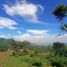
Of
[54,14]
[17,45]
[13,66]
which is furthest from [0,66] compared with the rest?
[17,45]

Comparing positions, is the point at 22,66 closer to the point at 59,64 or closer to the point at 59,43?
the point at 59,64

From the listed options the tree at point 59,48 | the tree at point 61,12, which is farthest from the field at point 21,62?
the tree at point 59,48

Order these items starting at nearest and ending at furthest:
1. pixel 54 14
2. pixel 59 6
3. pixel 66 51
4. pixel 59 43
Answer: pixel 59 6 → pixel 54 14 → pixel 66 51 → pixel 59 43

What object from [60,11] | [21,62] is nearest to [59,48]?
[21,62]

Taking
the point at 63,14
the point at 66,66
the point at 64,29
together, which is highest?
the point at 63,14

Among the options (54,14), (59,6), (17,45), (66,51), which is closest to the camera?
(59,6)

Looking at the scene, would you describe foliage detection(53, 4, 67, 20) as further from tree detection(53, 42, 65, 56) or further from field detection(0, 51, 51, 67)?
tree detection(53, 42, 65, 56)

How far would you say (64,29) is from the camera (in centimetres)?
2466

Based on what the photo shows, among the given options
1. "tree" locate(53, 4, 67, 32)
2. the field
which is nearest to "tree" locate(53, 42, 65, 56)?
the field

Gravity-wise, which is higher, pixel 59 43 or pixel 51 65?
pixel 59 43

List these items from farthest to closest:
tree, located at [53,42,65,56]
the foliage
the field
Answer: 1. tree, located at [53,42,65,56]
2. the field
3. the foliage

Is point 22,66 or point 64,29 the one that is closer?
point 22,66

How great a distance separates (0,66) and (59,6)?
9.51m

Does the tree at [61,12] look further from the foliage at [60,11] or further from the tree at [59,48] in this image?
the tree at [59,48]
